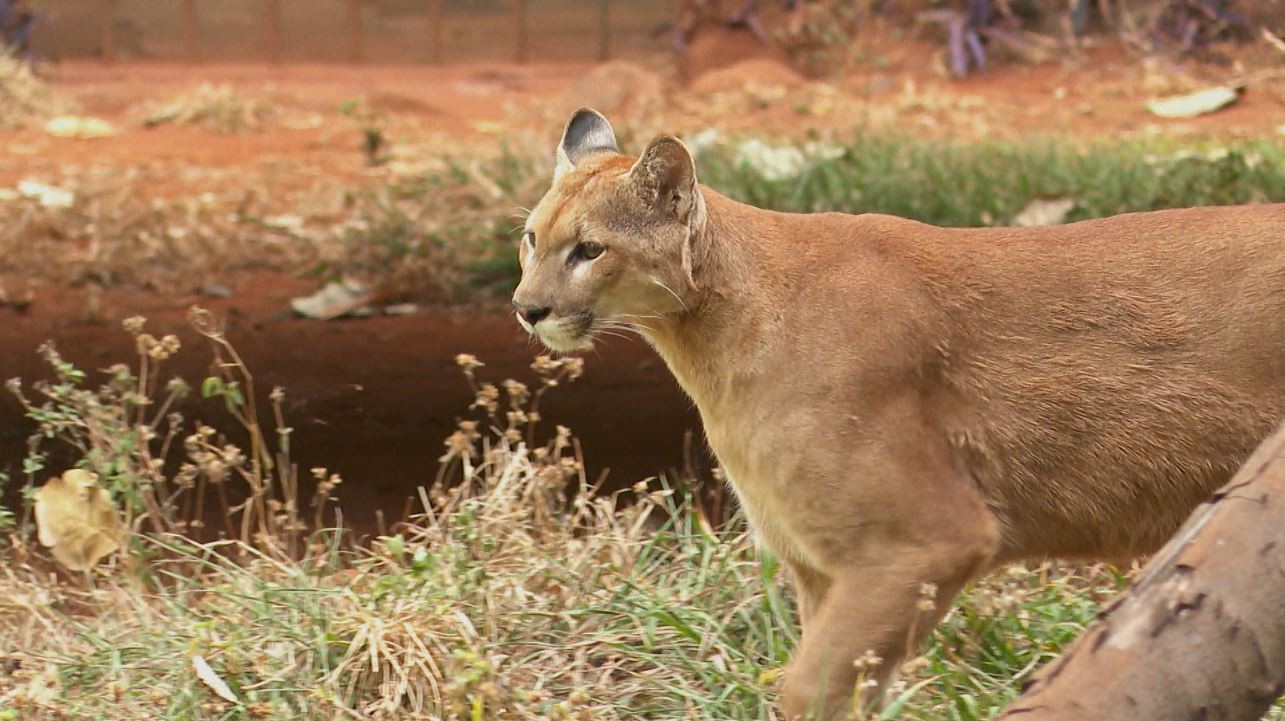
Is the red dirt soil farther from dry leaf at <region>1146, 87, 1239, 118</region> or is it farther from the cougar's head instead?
the cougar's head

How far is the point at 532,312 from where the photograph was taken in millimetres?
3941

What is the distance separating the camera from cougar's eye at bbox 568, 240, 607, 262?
3.94 m

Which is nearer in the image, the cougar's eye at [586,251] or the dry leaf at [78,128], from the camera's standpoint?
the cougar's eye at [586,251]

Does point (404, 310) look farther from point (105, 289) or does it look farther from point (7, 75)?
point (7, 75)

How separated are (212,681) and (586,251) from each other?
4.30ft

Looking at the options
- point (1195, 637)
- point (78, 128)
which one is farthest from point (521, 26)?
point (1195, 637)

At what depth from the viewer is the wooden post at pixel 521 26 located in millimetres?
15336

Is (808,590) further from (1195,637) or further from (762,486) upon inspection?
A: (1195,637)

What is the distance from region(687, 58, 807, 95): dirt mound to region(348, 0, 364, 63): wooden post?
302 cm

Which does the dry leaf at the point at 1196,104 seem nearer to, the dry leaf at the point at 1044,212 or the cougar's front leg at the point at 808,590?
the dry leaf at the point at 1044,212

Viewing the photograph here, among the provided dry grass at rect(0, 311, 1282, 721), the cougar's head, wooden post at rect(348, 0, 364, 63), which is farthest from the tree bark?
wooden post at rect(348, 0, 364, 63)

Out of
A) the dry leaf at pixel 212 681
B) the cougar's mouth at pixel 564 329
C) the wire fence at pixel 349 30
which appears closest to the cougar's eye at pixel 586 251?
the cougar's mouth at pixel 564 329

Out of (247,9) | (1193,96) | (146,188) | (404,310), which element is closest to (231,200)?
(146,188)

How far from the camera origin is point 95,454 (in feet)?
15.7
